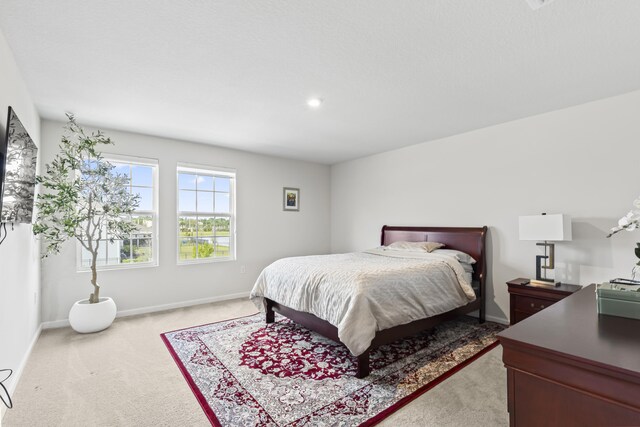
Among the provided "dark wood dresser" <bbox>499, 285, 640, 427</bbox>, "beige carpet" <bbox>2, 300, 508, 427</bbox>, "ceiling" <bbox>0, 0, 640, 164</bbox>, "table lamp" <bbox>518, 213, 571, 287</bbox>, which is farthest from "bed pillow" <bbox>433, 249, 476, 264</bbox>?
"dark wood dresser" <bbox>499, 285, 640, 427</bbox>

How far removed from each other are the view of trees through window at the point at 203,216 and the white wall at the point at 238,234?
5.9 inches

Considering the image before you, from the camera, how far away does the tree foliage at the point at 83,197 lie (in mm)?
3205

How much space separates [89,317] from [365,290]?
A: 3053mm

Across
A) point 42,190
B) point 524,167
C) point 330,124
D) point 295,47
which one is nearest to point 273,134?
point 330,124

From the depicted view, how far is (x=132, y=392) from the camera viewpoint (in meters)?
2.23

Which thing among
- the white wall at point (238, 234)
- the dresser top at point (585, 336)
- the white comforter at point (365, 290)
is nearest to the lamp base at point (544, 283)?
the white comforter at point (365, 290)

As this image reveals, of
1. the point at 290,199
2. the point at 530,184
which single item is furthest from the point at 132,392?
the point at 530,184

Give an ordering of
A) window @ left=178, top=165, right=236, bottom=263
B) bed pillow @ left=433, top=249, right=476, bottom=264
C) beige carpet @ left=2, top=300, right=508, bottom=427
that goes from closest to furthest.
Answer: beige carpet @ left=2, top=300, right=508, bottom=427
bed pillow @ left=433, top=249, right=476, bottom=264
window @ left=178, top=165, right=236, bottom=263

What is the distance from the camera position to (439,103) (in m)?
3.11

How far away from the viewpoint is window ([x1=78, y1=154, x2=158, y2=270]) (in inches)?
158

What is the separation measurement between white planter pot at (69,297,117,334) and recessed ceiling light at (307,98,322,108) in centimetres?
318

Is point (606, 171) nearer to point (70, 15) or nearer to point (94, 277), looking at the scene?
point (70, 15)

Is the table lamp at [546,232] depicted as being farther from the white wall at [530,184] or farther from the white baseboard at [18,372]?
the white baseboard at [18,372]

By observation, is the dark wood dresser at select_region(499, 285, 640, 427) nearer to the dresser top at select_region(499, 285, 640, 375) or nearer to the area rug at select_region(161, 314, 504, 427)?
the dresser top at select_region(499, 285, 640, 375)
